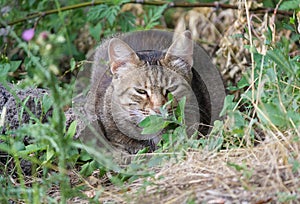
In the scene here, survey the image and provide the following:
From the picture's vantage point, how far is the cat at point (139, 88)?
3.38m

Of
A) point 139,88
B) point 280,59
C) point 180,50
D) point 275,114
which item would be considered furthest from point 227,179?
point 180,50

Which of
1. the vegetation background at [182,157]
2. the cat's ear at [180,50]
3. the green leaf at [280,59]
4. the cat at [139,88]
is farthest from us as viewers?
the cat's ear at [180,50]

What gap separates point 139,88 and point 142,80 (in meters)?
0.05

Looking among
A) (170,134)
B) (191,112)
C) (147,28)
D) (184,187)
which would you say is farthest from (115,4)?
(184,187)

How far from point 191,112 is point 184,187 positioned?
3.38 ft

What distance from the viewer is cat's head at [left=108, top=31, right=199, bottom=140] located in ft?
11.1

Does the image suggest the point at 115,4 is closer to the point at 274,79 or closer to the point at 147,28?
the point at 147,28

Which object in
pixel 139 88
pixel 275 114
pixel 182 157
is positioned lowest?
pixel 182 157

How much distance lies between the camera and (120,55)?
3.46 metres

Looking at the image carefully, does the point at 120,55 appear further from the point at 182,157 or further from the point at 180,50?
the point at 182,157

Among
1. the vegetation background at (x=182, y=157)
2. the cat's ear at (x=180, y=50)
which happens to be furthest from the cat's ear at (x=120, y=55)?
the vegetation background at (x=182, y=157)

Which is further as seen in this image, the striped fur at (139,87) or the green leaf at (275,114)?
the striped fur at (139,87)

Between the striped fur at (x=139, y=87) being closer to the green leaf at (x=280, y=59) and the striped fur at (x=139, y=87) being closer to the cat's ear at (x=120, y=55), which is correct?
the cat's ear at (x=120, y=55)

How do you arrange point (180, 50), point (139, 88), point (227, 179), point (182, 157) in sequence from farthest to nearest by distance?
point (180, 50), point (139, 88), point (182, 157), point (227, 179)
